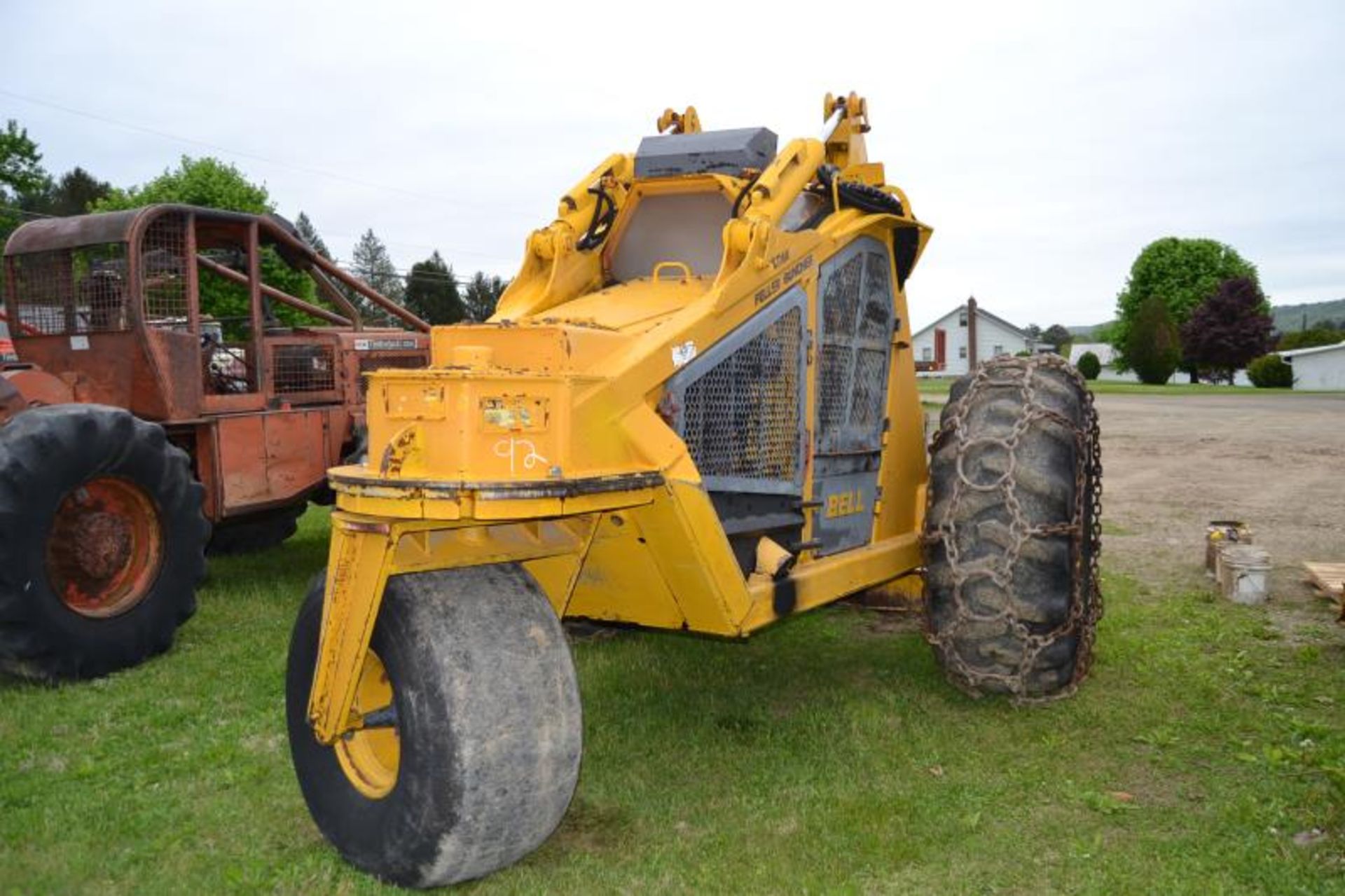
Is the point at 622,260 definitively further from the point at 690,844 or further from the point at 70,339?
the point at 70,339

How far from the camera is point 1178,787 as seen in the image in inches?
178

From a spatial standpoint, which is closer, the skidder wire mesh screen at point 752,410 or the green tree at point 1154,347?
the skidder wire mesh screen at point 752,410

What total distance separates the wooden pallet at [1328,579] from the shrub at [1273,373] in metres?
44.0

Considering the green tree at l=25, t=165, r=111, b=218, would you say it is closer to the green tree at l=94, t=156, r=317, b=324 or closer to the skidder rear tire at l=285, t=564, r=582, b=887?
the green tree at l=94, t=156, r=317, b=324

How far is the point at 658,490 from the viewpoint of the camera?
3.77 meters

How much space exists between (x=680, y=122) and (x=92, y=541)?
13.1 ft

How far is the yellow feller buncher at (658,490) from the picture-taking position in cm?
346

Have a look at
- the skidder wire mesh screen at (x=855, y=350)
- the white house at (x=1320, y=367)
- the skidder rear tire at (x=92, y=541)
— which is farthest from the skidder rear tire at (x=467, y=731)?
the white house at (x=1320, y=367)

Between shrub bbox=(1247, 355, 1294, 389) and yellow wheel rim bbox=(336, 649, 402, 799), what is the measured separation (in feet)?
164

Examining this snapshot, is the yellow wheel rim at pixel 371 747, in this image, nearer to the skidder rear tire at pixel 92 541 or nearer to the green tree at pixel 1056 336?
the skidder rear tire at pixel 92 541

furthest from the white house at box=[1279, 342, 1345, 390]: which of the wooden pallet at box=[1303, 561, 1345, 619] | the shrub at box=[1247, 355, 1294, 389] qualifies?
the wooden pallet at box=[1303, 561, 1345, 619]

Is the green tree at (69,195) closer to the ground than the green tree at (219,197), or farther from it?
farther from it

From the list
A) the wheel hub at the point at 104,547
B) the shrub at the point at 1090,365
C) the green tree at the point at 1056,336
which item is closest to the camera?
the wheel hub at the point at 104,547

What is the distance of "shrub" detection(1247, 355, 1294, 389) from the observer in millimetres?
47344
